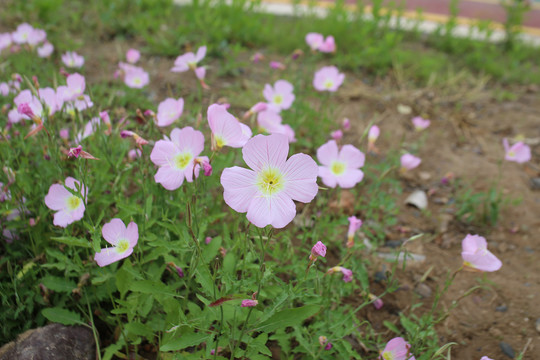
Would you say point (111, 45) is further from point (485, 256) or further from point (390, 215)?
point (485, 256)

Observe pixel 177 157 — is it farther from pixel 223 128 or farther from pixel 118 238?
→ pixel 118 238

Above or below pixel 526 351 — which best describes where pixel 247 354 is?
above

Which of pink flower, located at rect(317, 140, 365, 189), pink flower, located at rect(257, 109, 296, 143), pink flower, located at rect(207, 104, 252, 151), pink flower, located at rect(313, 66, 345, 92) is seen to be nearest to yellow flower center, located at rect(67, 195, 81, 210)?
pink flower, located at rect(207, 104, 252, 151)

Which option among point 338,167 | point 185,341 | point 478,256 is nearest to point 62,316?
point 185,341

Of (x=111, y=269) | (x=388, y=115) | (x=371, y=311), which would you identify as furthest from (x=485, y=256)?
(x=388, y=115)

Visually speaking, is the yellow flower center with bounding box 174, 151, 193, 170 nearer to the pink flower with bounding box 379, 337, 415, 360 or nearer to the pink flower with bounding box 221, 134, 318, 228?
the pink flower with bounding box 221, 134, 318, 228
